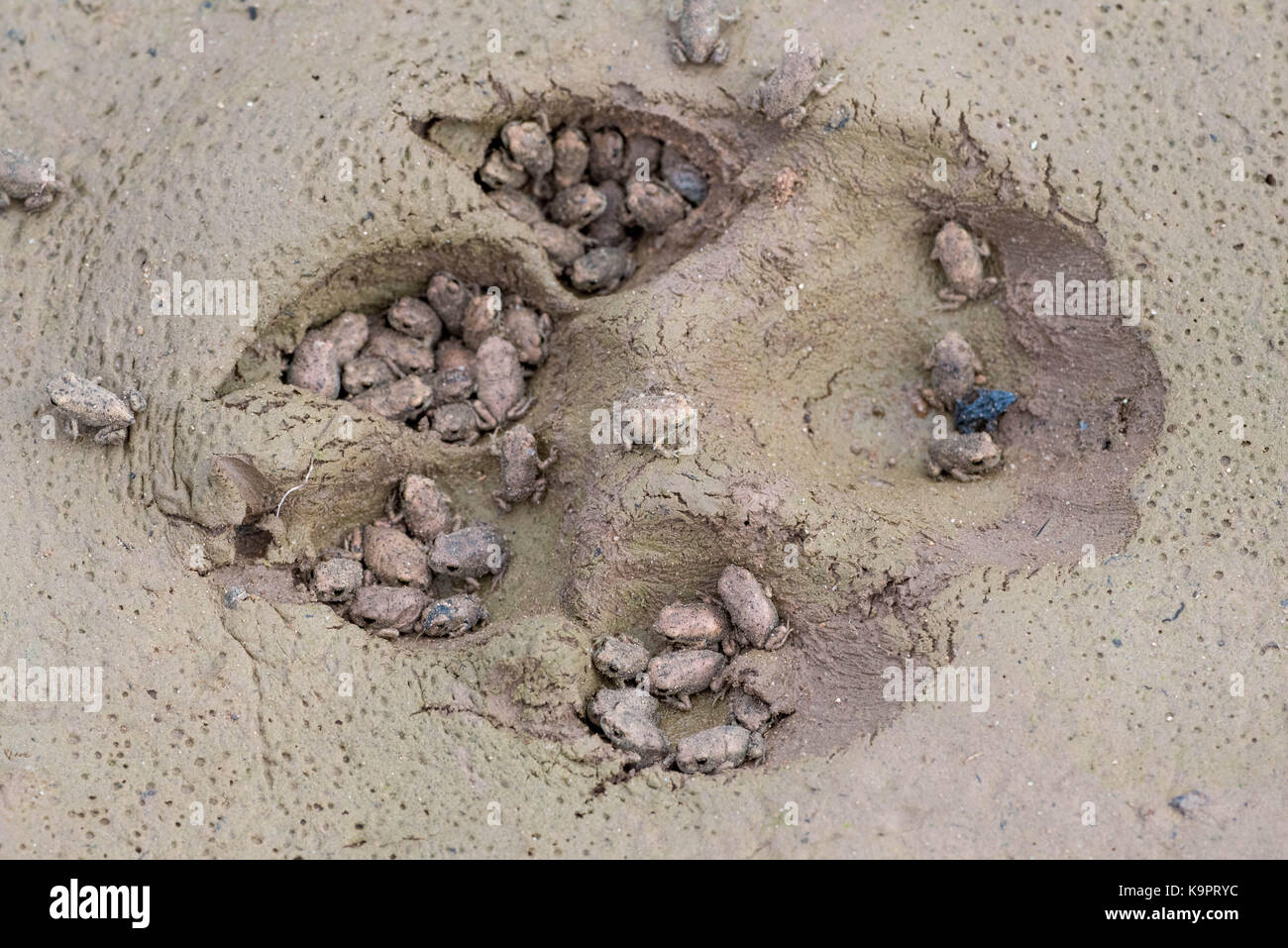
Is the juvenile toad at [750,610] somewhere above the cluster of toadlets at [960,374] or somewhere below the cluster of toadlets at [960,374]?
below

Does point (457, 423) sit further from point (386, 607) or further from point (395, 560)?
A: point (386, 607)

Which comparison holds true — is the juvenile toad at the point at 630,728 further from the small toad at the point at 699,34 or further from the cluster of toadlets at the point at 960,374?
the small toad at the point at 699,34

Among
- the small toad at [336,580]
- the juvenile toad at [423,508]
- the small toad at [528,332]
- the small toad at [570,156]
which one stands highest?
the small toad at [570,156]

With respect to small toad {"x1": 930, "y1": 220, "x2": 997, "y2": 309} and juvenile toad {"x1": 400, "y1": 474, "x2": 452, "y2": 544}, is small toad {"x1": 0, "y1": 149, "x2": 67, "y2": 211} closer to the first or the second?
juvenile toad {"x1": 400, "y1": 474, "x2": 452, "y2": 544}

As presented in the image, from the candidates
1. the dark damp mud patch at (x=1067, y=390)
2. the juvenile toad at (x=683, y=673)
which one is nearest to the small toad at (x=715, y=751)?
the juvenile toad at (x=683, y=673)

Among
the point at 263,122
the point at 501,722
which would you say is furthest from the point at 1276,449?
the point at 263,122

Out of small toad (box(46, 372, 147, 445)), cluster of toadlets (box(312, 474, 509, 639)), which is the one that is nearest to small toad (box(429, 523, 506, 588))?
cluster of toadlets (box(312, 474, 509, 639))

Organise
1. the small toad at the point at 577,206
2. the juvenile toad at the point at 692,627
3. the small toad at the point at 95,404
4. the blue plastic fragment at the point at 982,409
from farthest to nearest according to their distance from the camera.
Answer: the small toad at the point at 577,206 < the blue plastic fragment at the point at 982,409 < the juvenile toad at the point at 692,627 < the small toad at the point at 95,404
